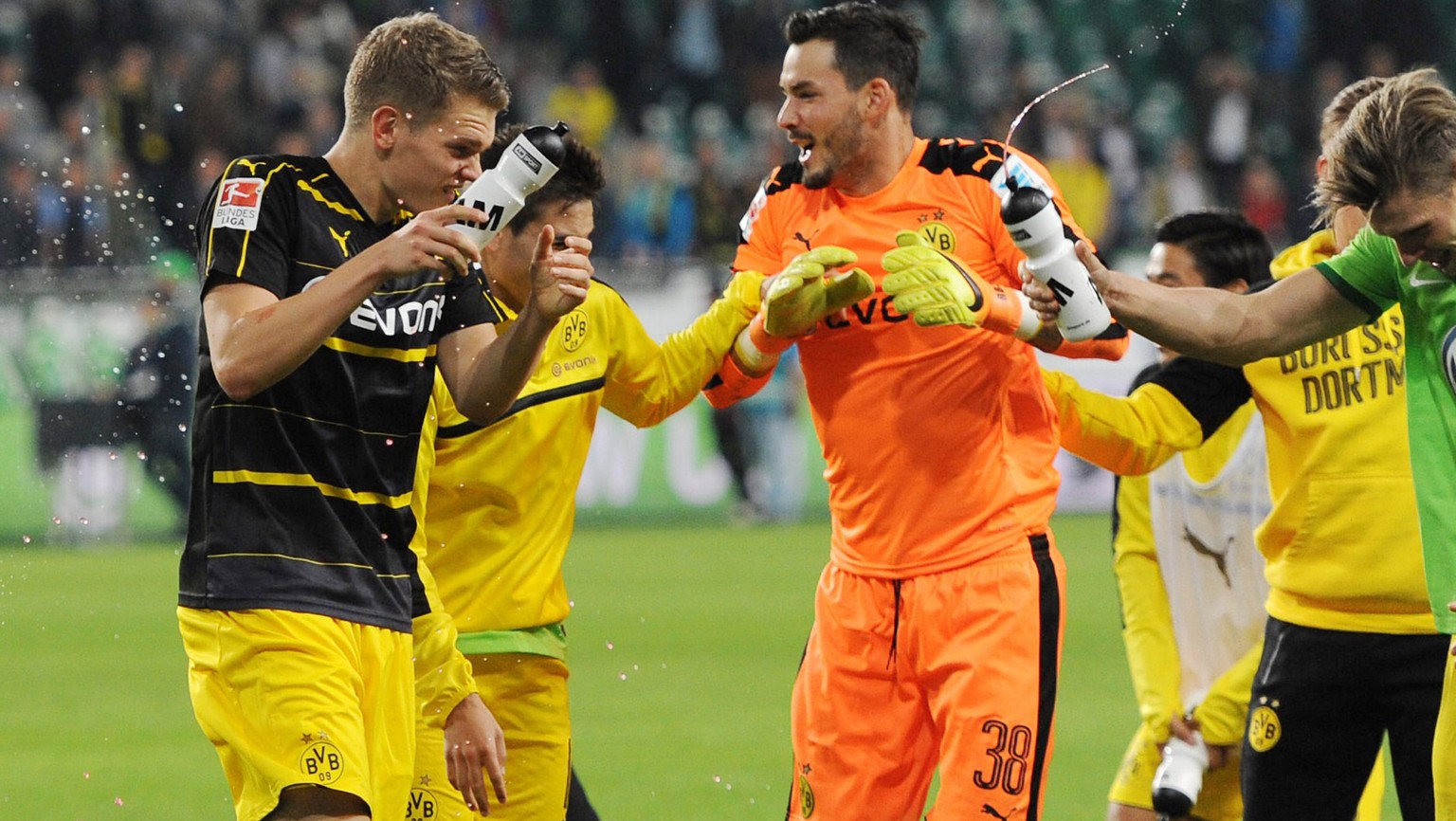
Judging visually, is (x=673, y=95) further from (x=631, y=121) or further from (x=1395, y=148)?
(x=1395, y=148)

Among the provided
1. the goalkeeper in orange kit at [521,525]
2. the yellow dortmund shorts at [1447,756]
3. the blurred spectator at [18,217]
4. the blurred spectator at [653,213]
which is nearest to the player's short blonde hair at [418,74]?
the goalkeeper in orange kit at [521,525]

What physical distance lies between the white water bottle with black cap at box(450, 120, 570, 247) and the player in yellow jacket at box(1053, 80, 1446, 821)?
6.35 ft

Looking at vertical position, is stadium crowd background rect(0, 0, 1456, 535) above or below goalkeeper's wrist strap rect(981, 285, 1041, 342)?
above

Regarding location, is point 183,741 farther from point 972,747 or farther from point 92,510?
point 92,510

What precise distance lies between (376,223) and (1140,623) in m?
2.67

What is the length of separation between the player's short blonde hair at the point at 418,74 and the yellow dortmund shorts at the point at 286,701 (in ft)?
3.49

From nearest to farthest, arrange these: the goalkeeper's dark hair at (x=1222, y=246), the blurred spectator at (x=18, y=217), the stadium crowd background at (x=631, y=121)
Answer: the goalkeeper's dark hair at (x=1222, y=246) → the stadium crowd background at (x=631, y=121) → the blurred spectator at (x=18, y=217)

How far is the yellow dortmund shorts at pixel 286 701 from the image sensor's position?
3766 mm

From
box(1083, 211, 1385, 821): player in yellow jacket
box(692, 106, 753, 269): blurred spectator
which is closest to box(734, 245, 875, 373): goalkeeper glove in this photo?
box(1083, 211, 1385, 821): player in yellow jacket

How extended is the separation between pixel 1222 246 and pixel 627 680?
5.48 m

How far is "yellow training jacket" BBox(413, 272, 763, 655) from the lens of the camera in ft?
15.8

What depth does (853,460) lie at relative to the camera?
4.85m

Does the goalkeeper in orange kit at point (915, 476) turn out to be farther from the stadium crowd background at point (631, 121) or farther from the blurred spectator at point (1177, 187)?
the blurred spectator at point (1177, 187)

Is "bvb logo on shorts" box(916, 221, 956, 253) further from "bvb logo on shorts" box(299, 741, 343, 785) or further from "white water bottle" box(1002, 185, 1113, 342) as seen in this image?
"bvb logo on shorts" box(299, 741, 343, 785)
